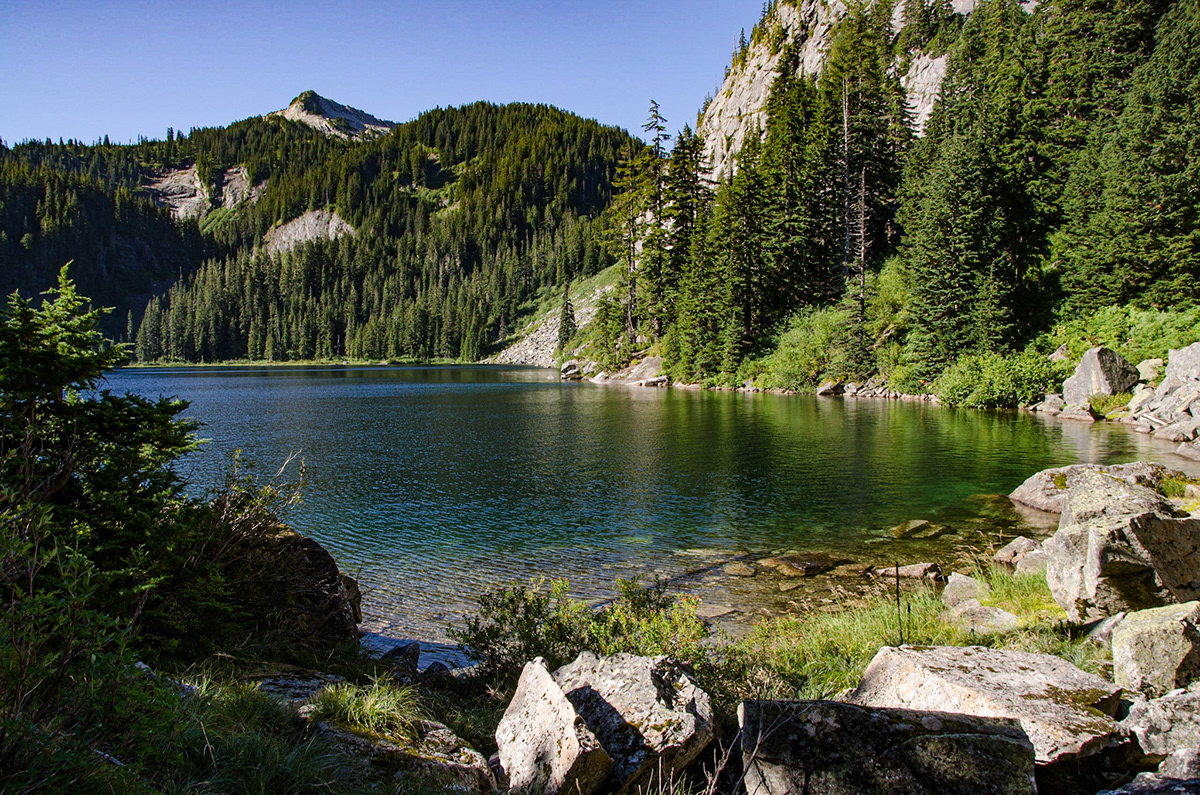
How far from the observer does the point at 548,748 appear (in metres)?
4.52

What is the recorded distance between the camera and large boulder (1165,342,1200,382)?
29469 mm

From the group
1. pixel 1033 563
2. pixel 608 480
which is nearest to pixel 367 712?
pixel 1033 563

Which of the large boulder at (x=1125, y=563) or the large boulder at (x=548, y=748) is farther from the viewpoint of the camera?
the large boulder at (x=1125, y=563)

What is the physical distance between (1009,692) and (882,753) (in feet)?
6.46

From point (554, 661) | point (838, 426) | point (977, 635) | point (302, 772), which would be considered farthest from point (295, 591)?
point (838, 426)

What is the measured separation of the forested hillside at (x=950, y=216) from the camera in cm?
3809

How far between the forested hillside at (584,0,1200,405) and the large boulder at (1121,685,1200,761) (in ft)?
138

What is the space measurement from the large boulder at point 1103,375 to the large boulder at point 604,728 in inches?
1571

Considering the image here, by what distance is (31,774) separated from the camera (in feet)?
8.46

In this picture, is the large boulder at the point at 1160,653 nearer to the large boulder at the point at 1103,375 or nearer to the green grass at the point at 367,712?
the green grass at the point at 367,712

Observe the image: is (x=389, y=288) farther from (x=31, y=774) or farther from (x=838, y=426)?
(x=31, y=774)

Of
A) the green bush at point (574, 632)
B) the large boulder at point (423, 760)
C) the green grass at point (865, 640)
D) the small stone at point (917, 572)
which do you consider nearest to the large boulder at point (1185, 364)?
the small stone at point (917, 572)

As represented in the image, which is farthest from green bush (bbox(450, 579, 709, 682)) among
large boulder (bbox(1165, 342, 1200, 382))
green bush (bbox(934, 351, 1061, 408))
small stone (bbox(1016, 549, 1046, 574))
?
green bush (bbox(934, 351, 1061, 408))

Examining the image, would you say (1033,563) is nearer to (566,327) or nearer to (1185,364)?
(1185,364)
